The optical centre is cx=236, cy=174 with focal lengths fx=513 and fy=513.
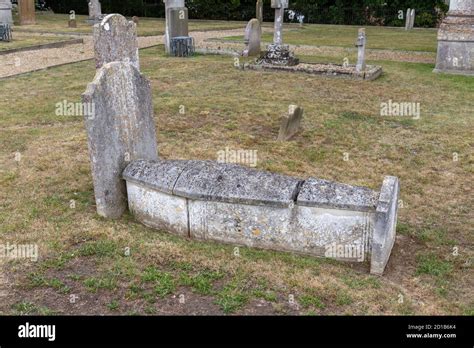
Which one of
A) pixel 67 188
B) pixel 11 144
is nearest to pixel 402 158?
pixel 67 188

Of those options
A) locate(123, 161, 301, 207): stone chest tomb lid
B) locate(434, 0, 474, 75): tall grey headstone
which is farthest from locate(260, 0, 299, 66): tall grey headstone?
locate(123, 161, 301, 207): stone chest tomb lid

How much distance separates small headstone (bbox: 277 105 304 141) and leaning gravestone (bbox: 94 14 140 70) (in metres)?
3.47

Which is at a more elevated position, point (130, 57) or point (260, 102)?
point (130, 57)

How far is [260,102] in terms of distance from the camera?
11070 millimetres

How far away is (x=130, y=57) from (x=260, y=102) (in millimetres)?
5619

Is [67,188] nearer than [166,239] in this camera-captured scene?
No

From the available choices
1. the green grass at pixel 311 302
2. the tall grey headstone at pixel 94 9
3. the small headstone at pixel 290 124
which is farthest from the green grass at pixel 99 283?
the tall grey headstone at pixel 94 9

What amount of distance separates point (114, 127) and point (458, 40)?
1177 centimetres

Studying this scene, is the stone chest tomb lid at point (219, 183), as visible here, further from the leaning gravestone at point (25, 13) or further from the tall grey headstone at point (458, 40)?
the leaning gravestone at point (25, 13)

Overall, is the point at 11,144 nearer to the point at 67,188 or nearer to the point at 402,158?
the point at 67,188

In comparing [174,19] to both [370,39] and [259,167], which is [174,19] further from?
[259,167]

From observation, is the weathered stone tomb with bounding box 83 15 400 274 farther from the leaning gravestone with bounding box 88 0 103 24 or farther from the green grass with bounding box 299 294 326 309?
the leaning gravestone with bounding box 88 0 103 24

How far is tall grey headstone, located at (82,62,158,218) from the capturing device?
522cm

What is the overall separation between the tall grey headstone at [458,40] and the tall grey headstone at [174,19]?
8734 mm
